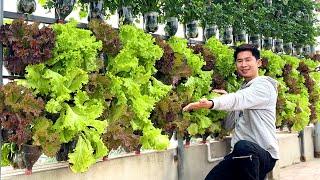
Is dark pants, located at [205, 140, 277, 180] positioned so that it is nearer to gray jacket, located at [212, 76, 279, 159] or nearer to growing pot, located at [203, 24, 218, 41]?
gray jacket, located at [212, 76, 279, 159]

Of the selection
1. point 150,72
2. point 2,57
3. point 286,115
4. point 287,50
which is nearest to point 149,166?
point 150,72

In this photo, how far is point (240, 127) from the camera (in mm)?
3684

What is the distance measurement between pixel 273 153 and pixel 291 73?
319 centimetres

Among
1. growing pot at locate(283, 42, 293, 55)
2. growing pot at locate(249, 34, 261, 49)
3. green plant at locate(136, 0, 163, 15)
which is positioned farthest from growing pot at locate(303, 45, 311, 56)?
green plant at locate(136, 0, 163, 15)

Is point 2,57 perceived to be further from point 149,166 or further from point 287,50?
point 287,50

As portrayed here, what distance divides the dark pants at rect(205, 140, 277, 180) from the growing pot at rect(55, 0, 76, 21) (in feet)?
5.60

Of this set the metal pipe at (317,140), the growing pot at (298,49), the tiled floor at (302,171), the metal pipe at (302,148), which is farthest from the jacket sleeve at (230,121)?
the metal pipe at (317,140)

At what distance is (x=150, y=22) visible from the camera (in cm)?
434

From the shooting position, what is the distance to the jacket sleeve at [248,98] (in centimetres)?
323

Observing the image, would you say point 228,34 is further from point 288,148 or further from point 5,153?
point 5,153

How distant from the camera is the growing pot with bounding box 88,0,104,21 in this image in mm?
3888

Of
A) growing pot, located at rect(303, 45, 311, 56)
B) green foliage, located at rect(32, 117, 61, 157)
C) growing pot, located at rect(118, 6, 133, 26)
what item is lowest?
green foliage, located at rect(32, 117, 61, 157)

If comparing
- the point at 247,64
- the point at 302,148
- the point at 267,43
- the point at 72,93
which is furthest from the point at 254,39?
the point at 72,93

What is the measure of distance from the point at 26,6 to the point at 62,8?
0.36 m
